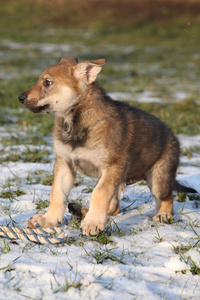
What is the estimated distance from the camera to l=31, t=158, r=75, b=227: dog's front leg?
133 inches

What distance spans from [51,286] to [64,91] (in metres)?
1.71

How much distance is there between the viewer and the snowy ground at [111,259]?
2.37 meters

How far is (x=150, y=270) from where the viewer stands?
269 centimetres

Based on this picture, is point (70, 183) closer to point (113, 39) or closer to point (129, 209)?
point (129, 209)

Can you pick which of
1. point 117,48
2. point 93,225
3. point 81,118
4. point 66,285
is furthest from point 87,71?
point 117,48

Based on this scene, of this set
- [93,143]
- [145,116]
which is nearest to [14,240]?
[93,143]

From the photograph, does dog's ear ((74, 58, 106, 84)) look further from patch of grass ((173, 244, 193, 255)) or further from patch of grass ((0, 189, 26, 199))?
patch of grass ((173, 244, 193, 255))

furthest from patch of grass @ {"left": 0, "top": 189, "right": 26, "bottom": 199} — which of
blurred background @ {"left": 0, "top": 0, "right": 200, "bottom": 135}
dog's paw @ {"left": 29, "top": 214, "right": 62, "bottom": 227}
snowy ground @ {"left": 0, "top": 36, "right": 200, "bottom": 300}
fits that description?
blurred background @ {"left": 0, "top": 0, "right": 200, "bottom": 135}

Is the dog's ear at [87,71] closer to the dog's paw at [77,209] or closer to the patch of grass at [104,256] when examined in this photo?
the dog's paw at [77,209]

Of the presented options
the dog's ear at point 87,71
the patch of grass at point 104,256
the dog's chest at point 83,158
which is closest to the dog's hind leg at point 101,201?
the dog's chest at point 83,158

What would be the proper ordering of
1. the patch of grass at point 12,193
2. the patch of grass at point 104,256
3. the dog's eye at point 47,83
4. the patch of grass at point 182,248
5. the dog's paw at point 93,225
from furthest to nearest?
the patch of grass at point 12,193, the dog's eye at point 47,83, the dog's paw at point 93,225, the patch of grass at point 182,248, the patch of grass at point 104,256

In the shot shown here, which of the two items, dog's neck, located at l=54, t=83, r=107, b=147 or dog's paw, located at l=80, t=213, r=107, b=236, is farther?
dog's neck, located at l=54, t=83, r=107, b=147

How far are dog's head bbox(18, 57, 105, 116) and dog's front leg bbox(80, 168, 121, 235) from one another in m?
0.68

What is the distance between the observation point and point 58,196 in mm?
3449
